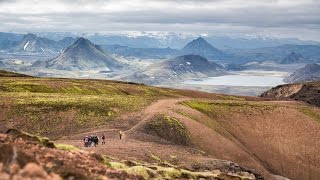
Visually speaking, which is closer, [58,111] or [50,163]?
[50,163]

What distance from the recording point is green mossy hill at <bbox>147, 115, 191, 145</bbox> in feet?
328

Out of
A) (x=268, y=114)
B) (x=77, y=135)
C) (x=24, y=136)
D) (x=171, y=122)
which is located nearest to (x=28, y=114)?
(x=77, y=135)

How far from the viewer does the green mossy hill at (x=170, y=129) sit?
10012cm

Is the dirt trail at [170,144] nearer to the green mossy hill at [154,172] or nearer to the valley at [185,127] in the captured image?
the valley at [185,127]

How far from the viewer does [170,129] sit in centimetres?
10369

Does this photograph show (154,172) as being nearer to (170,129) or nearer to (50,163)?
(50,163)

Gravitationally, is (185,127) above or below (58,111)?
below

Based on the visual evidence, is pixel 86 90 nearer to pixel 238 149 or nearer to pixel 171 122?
pixel 171 122

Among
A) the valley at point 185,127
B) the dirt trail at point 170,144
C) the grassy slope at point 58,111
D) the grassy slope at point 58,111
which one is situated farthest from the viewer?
the grassy slope at point 58,111

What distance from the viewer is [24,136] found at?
120 feet

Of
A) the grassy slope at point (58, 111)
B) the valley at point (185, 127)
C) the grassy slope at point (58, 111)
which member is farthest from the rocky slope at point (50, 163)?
the grassy slope at point (58, 111)

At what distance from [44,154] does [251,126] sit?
111 m

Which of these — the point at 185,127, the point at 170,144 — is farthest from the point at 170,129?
the point at 170,144

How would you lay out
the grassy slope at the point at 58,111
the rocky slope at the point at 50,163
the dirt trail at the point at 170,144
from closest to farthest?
the rocky slope at the point at 50,163
the dirt trail at the point at 170,144
the grassy slope at the point at 58,111
